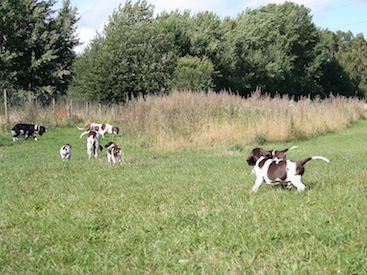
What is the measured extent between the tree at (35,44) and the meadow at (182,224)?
2480cm

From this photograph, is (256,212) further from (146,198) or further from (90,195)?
(90,195)

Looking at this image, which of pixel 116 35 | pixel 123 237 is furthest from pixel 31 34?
pixel 123 237

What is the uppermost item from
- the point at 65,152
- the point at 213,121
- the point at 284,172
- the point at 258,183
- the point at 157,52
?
the point at 157,52

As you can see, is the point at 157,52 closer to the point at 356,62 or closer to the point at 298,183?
the point at 298,183

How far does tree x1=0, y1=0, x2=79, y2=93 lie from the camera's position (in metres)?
29.9

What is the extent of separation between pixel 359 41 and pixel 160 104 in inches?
2991

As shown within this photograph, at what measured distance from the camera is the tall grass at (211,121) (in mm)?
15797

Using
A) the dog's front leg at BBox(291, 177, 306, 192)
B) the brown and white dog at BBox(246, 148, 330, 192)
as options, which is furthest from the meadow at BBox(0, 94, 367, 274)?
the brown and white dog at BBox(246, 148, 330, 192)

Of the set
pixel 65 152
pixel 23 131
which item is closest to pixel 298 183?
pixel 65 152

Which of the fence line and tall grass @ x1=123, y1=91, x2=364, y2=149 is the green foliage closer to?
the fence line

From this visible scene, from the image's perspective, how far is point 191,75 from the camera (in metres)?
34.2

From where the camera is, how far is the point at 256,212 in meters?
4.98

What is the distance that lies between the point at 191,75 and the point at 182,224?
30.1m

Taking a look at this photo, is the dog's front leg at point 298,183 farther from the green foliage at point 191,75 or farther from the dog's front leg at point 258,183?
the green foliage at point 191,75
